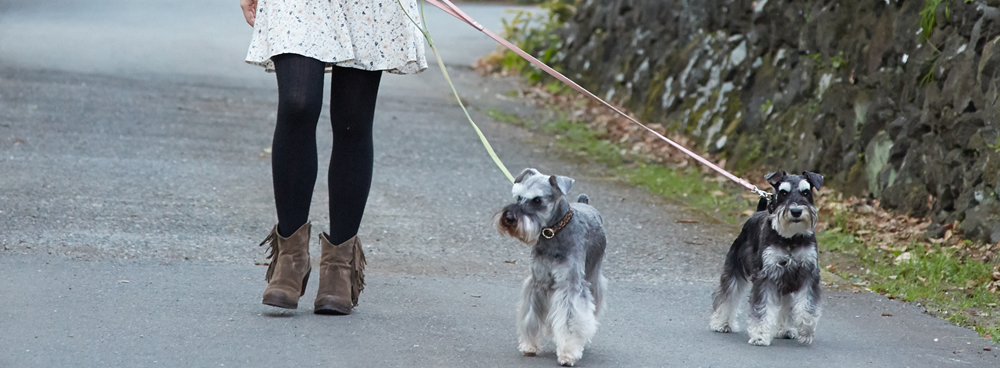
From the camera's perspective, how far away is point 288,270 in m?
4.34

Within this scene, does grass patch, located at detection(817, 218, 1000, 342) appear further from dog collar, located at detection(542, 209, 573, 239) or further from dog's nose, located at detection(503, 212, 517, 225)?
dog's nose, located at detection(503, 212, 517, 225)

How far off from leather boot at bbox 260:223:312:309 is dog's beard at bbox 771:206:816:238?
1.94 metres

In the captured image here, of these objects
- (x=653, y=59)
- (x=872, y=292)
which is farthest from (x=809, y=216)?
(x=653, y=59)

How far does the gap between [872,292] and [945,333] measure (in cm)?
80

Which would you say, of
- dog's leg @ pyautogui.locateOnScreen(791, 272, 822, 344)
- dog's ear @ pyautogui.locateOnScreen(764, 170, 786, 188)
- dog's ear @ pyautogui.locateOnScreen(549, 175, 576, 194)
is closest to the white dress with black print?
dog's ear @ pyautogui.locateOnScreen(549, 175, 576, 194)

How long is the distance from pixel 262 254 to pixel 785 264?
280 cm

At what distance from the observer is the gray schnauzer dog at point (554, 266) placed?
3854mm

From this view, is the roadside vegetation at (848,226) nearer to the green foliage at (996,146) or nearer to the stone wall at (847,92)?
the stone wall at (847,92)

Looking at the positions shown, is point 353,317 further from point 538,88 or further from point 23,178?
point 538,88

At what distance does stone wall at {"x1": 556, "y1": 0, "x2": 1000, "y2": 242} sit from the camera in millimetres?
6656

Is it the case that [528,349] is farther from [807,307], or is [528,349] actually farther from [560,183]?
[807,307]

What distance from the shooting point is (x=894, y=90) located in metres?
7.56

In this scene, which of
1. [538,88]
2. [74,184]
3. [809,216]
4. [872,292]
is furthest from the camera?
[538,88]

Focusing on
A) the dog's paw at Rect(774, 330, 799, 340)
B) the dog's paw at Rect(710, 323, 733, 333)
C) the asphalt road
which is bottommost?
the asphalt road
